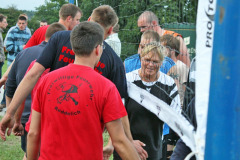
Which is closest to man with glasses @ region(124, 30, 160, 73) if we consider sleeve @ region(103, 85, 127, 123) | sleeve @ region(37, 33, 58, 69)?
sleeve @ region(37, 33, 58, 69)

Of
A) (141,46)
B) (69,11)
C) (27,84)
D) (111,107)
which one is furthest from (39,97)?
(69,11)

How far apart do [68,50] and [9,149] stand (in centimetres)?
351

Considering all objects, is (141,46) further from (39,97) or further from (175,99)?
(39,97)

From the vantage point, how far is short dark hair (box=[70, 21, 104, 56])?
274 cm

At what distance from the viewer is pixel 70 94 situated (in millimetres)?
2631

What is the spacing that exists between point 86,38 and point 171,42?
0.92 meters

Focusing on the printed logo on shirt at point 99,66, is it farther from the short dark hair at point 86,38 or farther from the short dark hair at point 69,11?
the short dark hair at point 69,11


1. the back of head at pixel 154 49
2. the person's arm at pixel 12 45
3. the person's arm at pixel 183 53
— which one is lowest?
the person's arm at pixel 12 45

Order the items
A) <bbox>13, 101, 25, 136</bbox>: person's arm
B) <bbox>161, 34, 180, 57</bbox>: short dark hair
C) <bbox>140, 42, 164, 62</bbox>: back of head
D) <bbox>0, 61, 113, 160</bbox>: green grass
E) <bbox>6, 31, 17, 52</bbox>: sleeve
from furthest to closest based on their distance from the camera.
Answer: <bbox>6, 31, 17, 52</bbox>: sleeve < <bbox>0, 61, 113, 160</bbox>: green grass < <bbox>13, 101, 25, 136</bbox>: person's arm < <bbox>140, 42, 164, 62</bbox>: back of head < <bbox>161, 34, 180, 57</bbox>: short dark hair

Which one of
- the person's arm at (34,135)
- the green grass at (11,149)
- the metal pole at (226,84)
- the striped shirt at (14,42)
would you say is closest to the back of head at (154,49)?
the person's arm at (34,135)

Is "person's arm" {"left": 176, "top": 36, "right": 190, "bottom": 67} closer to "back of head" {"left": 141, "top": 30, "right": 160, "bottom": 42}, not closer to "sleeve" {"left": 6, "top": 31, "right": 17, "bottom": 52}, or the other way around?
"back of head" {"left": 141, "top": 30, "right": 160, "bottom": 42}

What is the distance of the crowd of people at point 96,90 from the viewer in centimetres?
265

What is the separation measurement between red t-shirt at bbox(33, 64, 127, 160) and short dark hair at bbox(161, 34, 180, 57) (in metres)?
0.81

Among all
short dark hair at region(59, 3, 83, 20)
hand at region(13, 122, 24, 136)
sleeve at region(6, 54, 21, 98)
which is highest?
short dark hair at region(59, 3, 83, 20)
